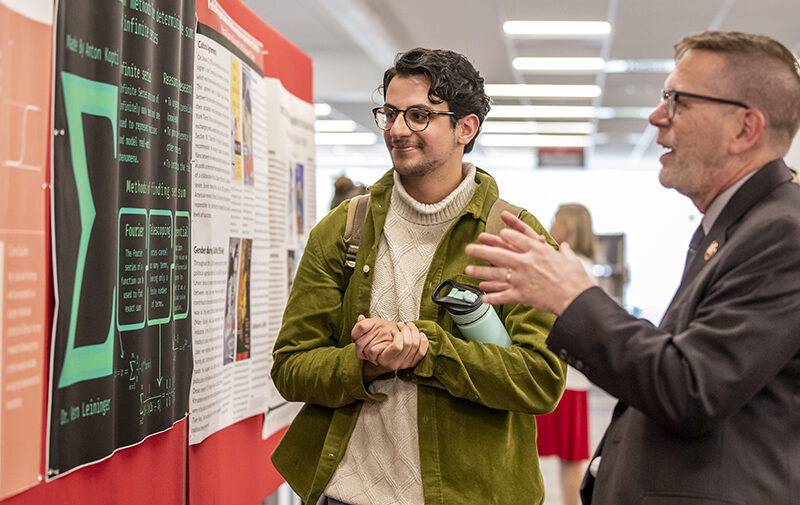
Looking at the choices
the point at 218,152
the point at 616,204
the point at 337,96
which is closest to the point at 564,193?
the point at 616,204

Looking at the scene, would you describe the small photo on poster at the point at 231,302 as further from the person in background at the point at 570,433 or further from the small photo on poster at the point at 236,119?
the person in background at the point at 570,433

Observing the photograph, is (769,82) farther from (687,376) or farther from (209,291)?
(209,291)

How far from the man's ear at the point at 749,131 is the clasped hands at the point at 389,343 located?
77cm

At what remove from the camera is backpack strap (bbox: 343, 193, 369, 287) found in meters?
2.10

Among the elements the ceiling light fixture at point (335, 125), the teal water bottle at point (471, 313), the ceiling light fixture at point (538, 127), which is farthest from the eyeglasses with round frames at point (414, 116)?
the ceiling light fixture at point (335, 125)

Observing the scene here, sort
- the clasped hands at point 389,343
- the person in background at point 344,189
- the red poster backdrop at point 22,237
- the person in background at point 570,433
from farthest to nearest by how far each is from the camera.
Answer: the person in background at point 570,433, the person in background at point 344,189, the clasped hands at point 389,343, the red poster backdrop at point 22,237

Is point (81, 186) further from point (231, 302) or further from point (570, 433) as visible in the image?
point (570, 433)

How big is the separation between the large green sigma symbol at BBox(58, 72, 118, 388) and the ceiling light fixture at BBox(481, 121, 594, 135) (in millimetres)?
12256

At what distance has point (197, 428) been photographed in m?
2.59

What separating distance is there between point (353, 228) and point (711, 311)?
100cm

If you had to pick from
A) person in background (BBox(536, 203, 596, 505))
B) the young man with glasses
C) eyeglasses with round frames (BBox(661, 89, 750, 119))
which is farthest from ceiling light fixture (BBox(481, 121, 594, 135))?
eyeglasses with round frames (BBox(661, 89, 750, 119))

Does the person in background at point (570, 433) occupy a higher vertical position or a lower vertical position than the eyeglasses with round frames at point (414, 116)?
lower

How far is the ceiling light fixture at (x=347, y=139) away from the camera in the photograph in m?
16.4

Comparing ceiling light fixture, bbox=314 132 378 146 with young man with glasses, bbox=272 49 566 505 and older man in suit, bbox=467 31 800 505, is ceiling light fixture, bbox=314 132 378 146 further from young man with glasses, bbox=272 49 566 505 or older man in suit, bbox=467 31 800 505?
older man in suit, bbox=467 31 800 505
